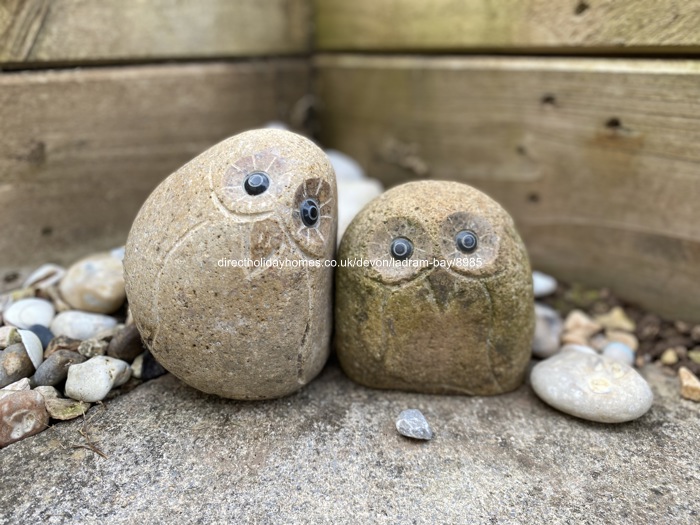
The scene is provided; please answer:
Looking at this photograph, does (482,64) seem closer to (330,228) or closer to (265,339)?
(330,228)

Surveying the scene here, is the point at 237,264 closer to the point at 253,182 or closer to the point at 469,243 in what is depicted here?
the point at 253,182

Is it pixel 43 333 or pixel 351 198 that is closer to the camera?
pixel 43 333

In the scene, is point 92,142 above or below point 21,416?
above

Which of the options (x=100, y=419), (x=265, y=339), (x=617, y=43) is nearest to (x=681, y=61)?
(x=617, y=43)

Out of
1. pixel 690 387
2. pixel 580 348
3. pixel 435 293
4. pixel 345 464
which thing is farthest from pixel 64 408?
pixel 690 387

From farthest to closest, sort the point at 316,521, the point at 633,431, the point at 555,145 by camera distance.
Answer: the point at 555,145
the point at 633,431
the point at 316,521

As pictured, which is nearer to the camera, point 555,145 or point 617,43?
point 617,43

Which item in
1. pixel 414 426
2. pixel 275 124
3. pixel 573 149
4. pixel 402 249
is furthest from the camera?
pixel 275 124
